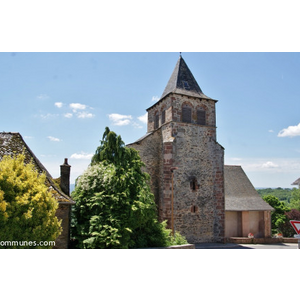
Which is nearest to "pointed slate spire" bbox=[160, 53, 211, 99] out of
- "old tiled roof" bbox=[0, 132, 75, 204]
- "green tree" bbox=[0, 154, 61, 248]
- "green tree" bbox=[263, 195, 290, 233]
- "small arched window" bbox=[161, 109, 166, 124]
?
"small arched window" bbox=[161, 109, 166, 124]

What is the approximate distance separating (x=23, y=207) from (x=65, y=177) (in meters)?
5.30

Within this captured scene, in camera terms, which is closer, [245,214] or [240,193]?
[245,214]

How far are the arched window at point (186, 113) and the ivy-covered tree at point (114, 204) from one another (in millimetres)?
7747

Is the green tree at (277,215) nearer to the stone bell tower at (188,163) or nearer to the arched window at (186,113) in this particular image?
the stone bell tower at (188,163)

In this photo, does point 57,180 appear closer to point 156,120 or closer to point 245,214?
point 156,120

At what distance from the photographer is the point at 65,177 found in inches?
484

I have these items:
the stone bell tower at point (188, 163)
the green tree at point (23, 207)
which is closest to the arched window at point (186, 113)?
the stone bell tower at point (188, 163)

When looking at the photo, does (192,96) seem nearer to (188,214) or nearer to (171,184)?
(171,184)

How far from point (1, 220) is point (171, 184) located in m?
12.9

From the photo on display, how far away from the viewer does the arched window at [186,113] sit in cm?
2009

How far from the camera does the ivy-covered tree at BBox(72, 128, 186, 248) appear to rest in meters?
11.6

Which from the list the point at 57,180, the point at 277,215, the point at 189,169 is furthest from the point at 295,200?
the point at 57,180

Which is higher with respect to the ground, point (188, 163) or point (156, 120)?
point (156, 120)

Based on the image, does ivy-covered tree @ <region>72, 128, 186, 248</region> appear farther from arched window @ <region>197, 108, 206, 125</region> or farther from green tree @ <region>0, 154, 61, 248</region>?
arched window @ <region>197, 108, 206, 125</region>
